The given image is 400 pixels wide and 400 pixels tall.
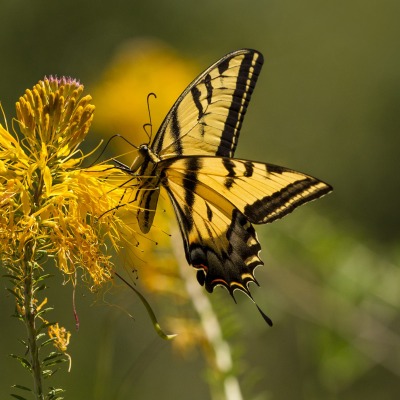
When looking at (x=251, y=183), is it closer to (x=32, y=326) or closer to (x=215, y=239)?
(x=215, y=239)

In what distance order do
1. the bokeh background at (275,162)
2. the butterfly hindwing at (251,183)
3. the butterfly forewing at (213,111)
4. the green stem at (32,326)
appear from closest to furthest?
the green stem at (32,326) < the butterfly hindwing at (251,183) < the butterfly forewing at (213,111) < the bokeh background at (275,162)

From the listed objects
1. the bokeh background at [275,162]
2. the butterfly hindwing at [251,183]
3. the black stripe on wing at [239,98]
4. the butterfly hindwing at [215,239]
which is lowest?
the bokeh background at [275,162]

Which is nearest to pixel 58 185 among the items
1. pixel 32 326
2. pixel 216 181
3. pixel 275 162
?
pixel 32 326

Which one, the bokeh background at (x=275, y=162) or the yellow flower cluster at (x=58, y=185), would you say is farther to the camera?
the bokeh background at (x=275, y=162)

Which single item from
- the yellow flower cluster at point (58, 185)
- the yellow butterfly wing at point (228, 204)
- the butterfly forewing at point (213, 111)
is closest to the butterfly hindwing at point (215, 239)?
the yellow butterfly wing at point (228, 204)

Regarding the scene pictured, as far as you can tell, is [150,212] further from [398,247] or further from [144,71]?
[144,71]

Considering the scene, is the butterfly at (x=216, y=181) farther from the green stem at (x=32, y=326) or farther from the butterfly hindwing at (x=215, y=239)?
the green stem at (x=32, y=326)
